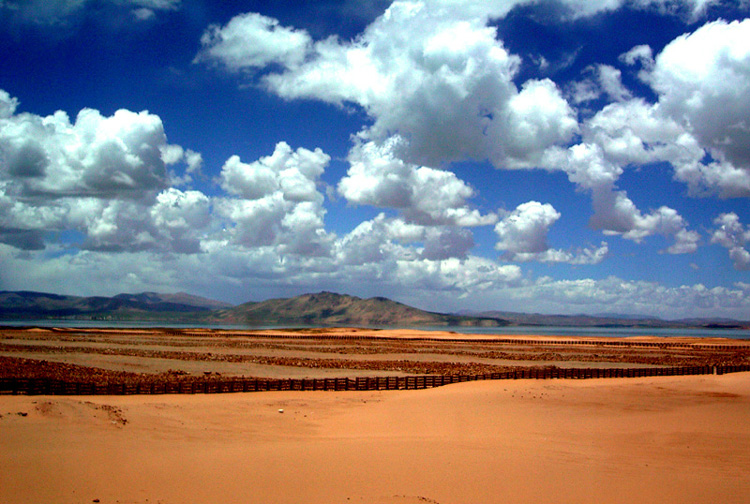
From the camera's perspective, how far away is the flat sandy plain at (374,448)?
1412 cm

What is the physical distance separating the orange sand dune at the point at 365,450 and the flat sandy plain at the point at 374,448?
0.06 metres

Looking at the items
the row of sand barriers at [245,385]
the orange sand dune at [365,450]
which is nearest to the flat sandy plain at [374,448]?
the orange sand dune at [365,450]

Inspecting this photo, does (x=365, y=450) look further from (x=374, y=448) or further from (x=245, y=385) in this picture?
(x=245, y=385)

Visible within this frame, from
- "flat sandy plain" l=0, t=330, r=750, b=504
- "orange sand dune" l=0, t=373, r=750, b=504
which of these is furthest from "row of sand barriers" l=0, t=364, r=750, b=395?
"orange sand dune" l=0, t=373, r=750, b=504

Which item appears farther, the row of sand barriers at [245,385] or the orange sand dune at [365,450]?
the row of sand barriers at [245,385]

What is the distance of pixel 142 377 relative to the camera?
4169 centimetres

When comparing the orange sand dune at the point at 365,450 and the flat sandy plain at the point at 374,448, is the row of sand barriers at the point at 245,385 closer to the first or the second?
→ the flat sandy plain at the point at 374,448

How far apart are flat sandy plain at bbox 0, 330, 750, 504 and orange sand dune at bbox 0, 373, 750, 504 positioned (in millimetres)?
63

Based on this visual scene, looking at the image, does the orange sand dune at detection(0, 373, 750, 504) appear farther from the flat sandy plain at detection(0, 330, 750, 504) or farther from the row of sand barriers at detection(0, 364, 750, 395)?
the row of sand barriers at detection(0, 364, 750, 395)

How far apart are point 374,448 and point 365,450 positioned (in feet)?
1.55

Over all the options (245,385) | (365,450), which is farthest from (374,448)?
(245,385)

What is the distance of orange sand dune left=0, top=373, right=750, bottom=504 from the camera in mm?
14078

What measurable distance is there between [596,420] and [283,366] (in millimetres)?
34564

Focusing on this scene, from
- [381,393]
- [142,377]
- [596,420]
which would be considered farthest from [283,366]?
[596,420]
